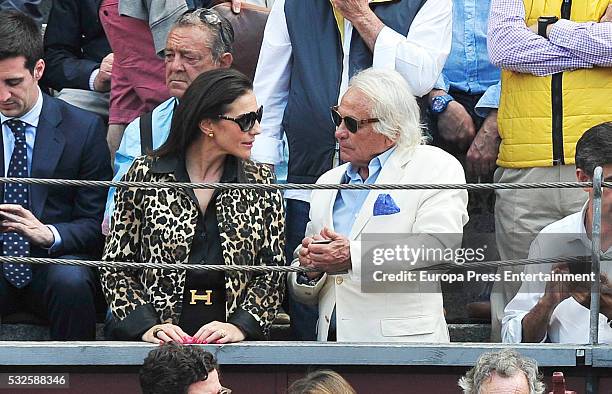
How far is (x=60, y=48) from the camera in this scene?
26.8 feet

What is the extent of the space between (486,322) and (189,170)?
1463 millimetres

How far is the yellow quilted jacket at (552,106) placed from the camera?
6.68 m

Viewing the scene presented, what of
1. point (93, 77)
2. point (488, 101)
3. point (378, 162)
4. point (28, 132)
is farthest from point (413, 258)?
point (93, 77)

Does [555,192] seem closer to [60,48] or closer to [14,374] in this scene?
[14,374]

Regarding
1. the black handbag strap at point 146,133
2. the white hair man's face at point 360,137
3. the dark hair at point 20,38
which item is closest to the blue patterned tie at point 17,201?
the dark hair at point 20,38

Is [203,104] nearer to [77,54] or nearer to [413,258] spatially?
[413,258]

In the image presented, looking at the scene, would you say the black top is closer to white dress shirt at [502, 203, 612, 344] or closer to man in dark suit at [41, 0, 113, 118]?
white dress shirt at [502, 203, 612, 344]

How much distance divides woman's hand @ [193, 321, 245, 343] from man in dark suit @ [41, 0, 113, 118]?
2192 millimetres

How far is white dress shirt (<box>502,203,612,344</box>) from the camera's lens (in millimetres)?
5891

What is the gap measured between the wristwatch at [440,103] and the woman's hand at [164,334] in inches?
76.8

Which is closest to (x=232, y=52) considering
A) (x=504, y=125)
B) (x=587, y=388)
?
(x=504, y=125)

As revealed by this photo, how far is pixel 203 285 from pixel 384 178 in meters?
0.91

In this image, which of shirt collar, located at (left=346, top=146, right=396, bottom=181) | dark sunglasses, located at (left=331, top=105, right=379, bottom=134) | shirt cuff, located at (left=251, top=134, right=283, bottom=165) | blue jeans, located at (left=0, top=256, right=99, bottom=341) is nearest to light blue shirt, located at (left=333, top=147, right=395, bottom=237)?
shirt collar, located at (left=346, top=146, right=396, bottom=181)

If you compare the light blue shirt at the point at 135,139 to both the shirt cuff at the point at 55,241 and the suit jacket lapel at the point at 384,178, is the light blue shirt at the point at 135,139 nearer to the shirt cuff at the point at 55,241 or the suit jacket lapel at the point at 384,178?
the shirt cuff at the point at 55,241
